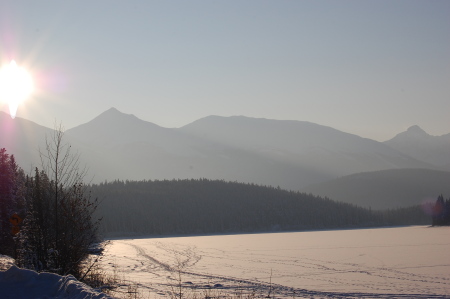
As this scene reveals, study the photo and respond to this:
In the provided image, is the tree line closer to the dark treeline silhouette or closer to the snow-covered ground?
the snow-covered ground

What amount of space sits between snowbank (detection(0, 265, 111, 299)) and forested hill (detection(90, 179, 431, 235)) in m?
141

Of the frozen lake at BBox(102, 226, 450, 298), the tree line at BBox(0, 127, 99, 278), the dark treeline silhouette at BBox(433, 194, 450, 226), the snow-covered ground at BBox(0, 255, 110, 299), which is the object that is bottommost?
the frozen lake at BBox(102, 226, 450, 298)

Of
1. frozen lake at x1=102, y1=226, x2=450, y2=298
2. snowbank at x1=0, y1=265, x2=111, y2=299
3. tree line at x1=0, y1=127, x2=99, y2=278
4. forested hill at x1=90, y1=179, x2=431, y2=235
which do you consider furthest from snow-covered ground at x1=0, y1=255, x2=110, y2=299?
forested hill at x1=90, y1=179, x2=431, y2=235

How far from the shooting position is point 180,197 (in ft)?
622

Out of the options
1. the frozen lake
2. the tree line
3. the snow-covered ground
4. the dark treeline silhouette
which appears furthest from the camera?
the dark treeline silhouette

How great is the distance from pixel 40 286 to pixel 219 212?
166m

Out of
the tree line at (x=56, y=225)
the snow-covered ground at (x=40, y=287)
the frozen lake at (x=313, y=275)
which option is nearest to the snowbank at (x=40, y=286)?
the snow-covered ground at (x=40, y=287)

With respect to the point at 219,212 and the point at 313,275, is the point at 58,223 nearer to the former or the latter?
the point at 313,275

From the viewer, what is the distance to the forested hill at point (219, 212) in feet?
534

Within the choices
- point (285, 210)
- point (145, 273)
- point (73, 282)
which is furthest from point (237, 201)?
point (73, 282)

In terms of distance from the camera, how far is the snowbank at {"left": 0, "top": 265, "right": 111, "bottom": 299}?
1220 cm

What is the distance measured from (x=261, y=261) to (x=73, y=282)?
126ft

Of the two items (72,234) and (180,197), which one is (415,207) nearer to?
(180,197)

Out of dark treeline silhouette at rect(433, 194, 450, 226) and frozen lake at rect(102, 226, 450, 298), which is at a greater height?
dark treeline silhouette at rect(433, 194, 450, 226)
